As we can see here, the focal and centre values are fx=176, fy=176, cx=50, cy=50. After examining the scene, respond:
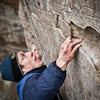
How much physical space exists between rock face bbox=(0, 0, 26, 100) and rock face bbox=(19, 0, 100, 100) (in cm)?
308

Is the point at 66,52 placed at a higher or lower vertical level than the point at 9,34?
higher

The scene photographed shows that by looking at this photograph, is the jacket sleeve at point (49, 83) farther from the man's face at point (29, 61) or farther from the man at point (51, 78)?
the man's face at point (29, 61)

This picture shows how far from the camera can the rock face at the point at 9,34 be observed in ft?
17.5

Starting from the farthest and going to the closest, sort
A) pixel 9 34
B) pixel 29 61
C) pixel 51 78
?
pixel 9 34, pixel 29 61, pixel 51 78

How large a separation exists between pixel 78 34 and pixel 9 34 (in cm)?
454

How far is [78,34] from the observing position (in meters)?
1.72

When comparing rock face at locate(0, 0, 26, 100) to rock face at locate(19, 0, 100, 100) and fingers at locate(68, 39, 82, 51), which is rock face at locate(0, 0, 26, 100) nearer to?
rock face at locate(19, 0, 100, 100)

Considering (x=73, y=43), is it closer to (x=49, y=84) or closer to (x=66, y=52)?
(x=66, y=52)

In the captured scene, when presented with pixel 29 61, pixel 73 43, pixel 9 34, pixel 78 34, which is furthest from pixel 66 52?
pixel 9 34

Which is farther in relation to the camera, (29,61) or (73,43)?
(29,61)

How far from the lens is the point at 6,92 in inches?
260

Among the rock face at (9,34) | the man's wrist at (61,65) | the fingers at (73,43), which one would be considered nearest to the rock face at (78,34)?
the fingers at (73,43)

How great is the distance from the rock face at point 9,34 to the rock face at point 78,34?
308 centimetres

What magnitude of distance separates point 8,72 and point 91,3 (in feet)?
5.23
